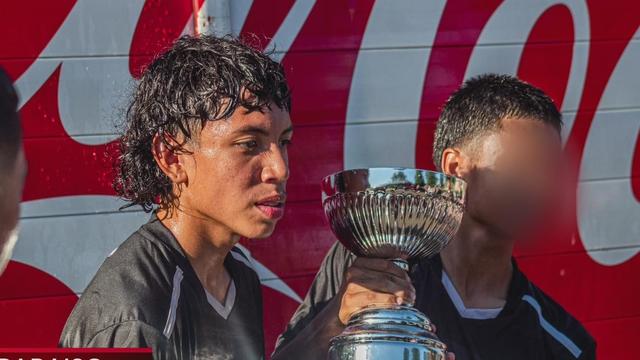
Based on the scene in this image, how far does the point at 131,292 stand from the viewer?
1864mm

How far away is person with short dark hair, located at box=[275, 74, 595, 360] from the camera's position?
2.54m

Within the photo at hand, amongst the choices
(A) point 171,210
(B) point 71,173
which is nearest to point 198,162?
(A) point 171,210

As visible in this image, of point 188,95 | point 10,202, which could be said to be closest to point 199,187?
point 188,95

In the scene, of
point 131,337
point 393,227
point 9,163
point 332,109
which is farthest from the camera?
point 332,109

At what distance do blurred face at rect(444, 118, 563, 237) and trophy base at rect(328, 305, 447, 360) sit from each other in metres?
0.61

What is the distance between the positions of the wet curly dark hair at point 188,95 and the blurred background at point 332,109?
0.60m

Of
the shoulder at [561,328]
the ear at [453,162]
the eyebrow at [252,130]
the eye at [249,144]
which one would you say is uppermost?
the ear at [453,162]

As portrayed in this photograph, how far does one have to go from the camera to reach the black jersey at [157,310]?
182cm

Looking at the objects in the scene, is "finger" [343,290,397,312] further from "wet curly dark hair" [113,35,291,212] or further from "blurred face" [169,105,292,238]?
"wet curly dark hair" [113,35,291,212]

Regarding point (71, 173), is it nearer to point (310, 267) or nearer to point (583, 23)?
point (310, 267)

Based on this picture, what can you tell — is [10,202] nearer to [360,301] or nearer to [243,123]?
[243,123]

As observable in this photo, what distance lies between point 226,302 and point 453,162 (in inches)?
30.9

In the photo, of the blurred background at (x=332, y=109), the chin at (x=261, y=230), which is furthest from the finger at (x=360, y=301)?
the blurred background at (x=332, y=109)

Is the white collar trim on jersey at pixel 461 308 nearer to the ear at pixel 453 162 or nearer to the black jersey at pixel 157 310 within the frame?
the ear at pixel 453 162
